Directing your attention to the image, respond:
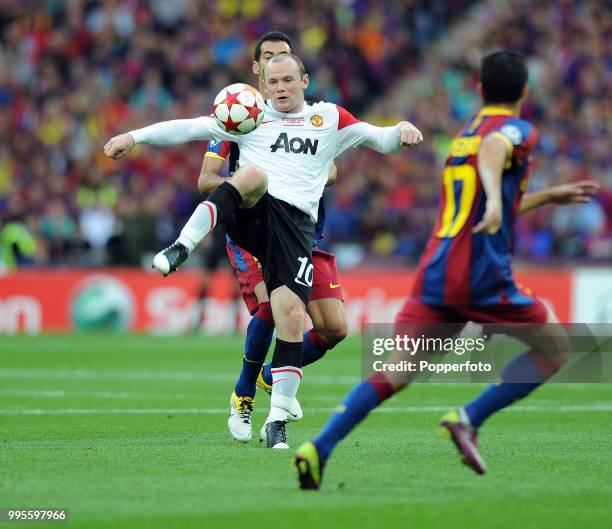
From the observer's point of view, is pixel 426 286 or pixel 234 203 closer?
pixel 426 286

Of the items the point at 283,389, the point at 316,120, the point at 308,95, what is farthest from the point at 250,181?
the point at 308,95

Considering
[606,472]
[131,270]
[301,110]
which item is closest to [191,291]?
[131,270]

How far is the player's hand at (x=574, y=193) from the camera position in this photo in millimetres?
6180

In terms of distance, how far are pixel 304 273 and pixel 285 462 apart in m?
1.19

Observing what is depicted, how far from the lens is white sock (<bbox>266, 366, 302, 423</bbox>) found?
25.3ft

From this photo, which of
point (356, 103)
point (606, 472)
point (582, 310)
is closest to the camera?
point (606, 472)

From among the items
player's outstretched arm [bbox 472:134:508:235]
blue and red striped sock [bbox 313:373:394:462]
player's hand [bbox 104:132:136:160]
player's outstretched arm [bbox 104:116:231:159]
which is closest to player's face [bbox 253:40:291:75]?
player's outstretched arm [bbox 104:116:231:159]

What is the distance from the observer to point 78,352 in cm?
1739

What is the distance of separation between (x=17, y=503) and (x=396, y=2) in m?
22.8

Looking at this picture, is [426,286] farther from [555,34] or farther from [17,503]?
[555,34]

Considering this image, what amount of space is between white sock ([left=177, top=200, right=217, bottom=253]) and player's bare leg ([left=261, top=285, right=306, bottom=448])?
0.75m

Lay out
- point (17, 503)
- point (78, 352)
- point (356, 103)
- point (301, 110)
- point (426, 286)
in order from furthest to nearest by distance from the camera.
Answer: point (356, 103) < point (78, 352) < point (301, 110) < point (426, 286) < point (17, 503)

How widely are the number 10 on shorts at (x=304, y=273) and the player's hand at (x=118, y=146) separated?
1.20 meters

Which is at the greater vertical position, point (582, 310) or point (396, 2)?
point (396, 2)
